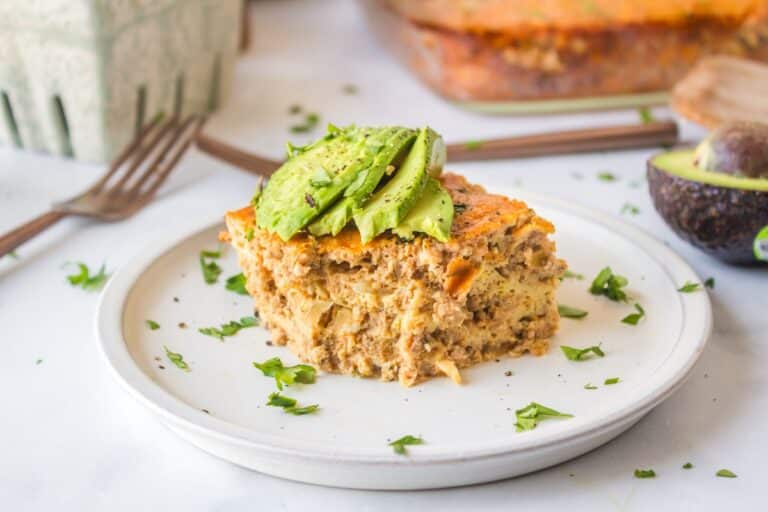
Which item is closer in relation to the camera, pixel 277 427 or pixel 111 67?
pixel 277 427

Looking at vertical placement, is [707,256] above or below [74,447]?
below

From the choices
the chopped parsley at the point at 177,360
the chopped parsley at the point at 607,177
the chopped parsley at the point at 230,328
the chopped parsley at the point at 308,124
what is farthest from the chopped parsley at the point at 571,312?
the chopped parsley at the point at 308,124

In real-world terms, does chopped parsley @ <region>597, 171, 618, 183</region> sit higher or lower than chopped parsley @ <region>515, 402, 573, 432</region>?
lower

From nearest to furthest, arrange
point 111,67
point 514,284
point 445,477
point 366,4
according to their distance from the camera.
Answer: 1. point 445,477
2. point 514,284
3. point 111,67
4. point 366,4

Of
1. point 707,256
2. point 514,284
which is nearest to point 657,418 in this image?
point 514,284

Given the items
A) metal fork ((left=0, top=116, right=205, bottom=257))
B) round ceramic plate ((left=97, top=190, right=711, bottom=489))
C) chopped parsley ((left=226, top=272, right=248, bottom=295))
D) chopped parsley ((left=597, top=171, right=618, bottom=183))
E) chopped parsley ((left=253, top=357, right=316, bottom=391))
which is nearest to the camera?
round ceramic plate ((left=97, top=190, right=711, bottom=489))

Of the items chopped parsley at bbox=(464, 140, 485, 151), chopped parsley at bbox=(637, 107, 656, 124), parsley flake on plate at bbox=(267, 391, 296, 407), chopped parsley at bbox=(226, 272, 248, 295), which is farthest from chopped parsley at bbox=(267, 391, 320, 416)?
chopped parsley at bbox=(637, 107, 656, 124)

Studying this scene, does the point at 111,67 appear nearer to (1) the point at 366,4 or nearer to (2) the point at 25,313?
(2) the point at 25,313

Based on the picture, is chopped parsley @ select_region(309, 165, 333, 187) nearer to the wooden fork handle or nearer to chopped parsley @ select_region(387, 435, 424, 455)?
chopped parsley @ select_region(387, 435, 424, 455)
